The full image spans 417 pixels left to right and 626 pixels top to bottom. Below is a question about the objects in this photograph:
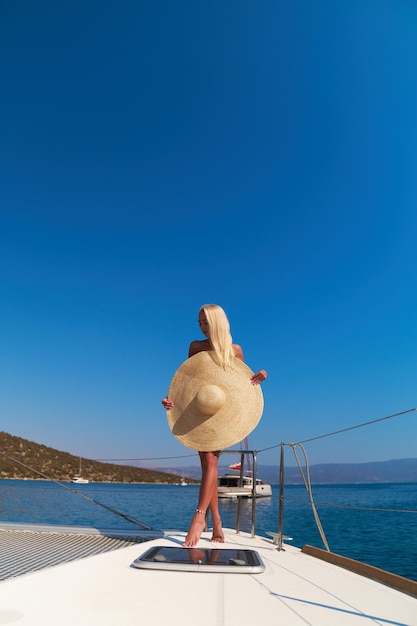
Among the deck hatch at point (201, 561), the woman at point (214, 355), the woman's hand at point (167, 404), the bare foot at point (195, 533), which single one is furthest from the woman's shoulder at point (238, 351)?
the deck hatch at point (201, 561)

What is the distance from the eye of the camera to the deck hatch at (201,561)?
190cm

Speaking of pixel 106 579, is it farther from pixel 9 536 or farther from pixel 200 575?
pixel 9 536

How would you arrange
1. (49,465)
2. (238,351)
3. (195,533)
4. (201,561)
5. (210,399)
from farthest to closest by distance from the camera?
(49,465)
(238,351)
(210,399)
(195,533)
(201,561)

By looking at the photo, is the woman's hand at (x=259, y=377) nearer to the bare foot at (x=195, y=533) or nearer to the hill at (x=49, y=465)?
the bare foot at (x=195, y=533)

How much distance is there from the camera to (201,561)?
199 cm

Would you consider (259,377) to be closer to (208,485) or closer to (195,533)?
(208,485)

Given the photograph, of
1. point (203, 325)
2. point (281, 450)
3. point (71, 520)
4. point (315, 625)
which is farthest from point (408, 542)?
point (315, 625)

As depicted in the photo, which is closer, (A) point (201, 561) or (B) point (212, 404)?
(A) point (201, 561)

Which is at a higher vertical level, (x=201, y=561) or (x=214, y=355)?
(x=214, y=355)

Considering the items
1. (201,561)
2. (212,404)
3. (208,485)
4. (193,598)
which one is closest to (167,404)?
(212,404)

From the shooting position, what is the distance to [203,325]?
2959 mm

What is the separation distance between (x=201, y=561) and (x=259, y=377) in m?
1.18

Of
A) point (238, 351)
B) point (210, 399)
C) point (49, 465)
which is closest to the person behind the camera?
point (210, 399)

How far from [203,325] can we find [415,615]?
194cm
